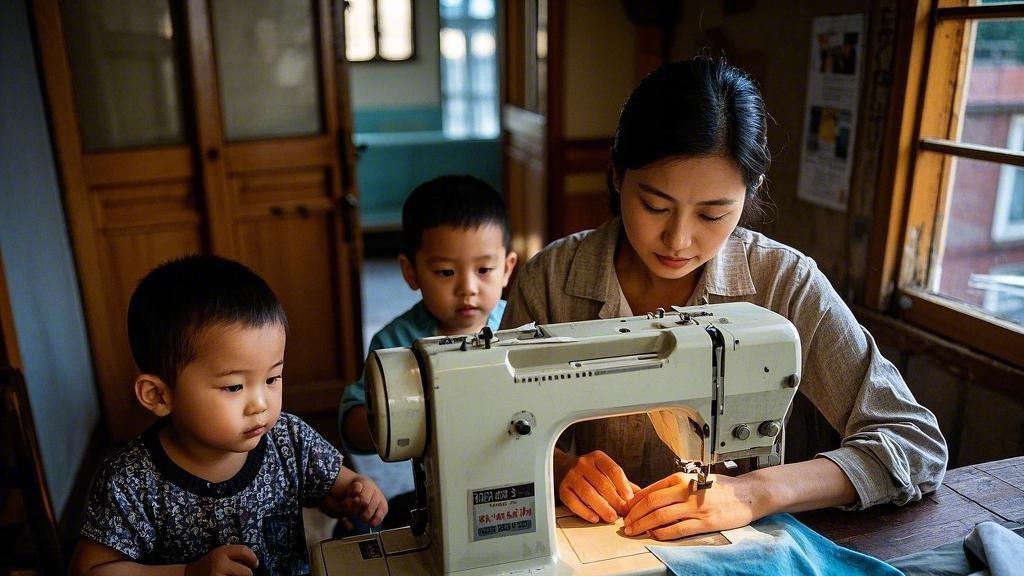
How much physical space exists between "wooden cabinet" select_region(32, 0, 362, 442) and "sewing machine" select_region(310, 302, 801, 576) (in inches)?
103

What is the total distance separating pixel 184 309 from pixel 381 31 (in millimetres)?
7129

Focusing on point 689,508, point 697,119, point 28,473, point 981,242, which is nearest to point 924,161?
point 981,242

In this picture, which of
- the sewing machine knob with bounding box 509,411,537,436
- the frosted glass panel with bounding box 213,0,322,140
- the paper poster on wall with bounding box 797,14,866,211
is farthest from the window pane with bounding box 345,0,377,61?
the sewing machine knob with bounding box 509,411,537,436

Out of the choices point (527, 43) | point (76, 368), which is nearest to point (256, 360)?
point (76, 368)

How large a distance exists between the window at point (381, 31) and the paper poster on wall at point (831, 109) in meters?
5.73

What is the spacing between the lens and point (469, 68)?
823 centimetres

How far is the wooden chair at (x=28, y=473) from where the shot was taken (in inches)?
60.3

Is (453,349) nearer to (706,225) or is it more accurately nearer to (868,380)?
(706,225)

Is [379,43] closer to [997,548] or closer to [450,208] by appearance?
[450,208]

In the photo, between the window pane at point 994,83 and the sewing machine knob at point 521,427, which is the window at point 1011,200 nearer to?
the window pane at point 994,83

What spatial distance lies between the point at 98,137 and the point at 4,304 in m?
1.23

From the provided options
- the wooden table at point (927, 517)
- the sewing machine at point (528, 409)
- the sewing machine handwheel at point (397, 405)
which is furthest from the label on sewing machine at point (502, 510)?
the wooden table at point (927, 517)

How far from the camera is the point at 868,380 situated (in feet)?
4.29

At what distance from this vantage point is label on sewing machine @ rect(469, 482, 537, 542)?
3.49 feet
